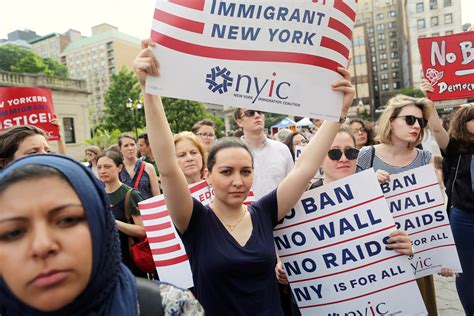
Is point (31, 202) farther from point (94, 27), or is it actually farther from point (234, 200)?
point (94, 27)

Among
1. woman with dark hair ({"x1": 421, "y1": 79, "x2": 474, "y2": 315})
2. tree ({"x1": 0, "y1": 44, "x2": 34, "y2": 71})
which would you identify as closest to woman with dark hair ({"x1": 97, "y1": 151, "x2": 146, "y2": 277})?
woman with dark hair ({"x1": 421, "y1": 79, "x2": 474, "y2": 315})

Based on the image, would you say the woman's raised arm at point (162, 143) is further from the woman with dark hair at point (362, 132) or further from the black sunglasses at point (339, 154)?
the woman with dark hair at point (362, 132)

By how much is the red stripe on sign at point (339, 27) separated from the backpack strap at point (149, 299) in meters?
1.72

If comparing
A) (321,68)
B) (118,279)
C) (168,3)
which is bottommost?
(118,279)

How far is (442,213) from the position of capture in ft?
9.23

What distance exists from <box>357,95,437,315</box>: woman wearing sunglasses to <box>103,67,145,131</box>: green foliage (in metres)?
41.3

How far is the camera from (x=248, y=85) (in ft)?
6.82

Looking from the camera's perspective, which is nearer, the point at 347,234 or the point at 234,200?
the point at 234,200

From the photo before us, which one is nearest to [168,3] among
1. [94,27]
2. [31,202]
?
[31,202]

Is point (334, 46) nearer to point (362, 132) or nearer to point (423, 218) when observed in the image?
point (423, 218)

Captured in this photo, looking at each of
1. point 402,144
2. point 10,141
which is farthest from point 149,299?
point 402,144

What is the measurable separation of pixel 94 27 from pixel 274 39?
12855 cm

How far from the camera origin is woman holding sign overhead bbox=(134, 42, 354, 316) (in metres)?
1.87

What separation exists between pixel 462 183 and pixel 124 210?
2938 mm
